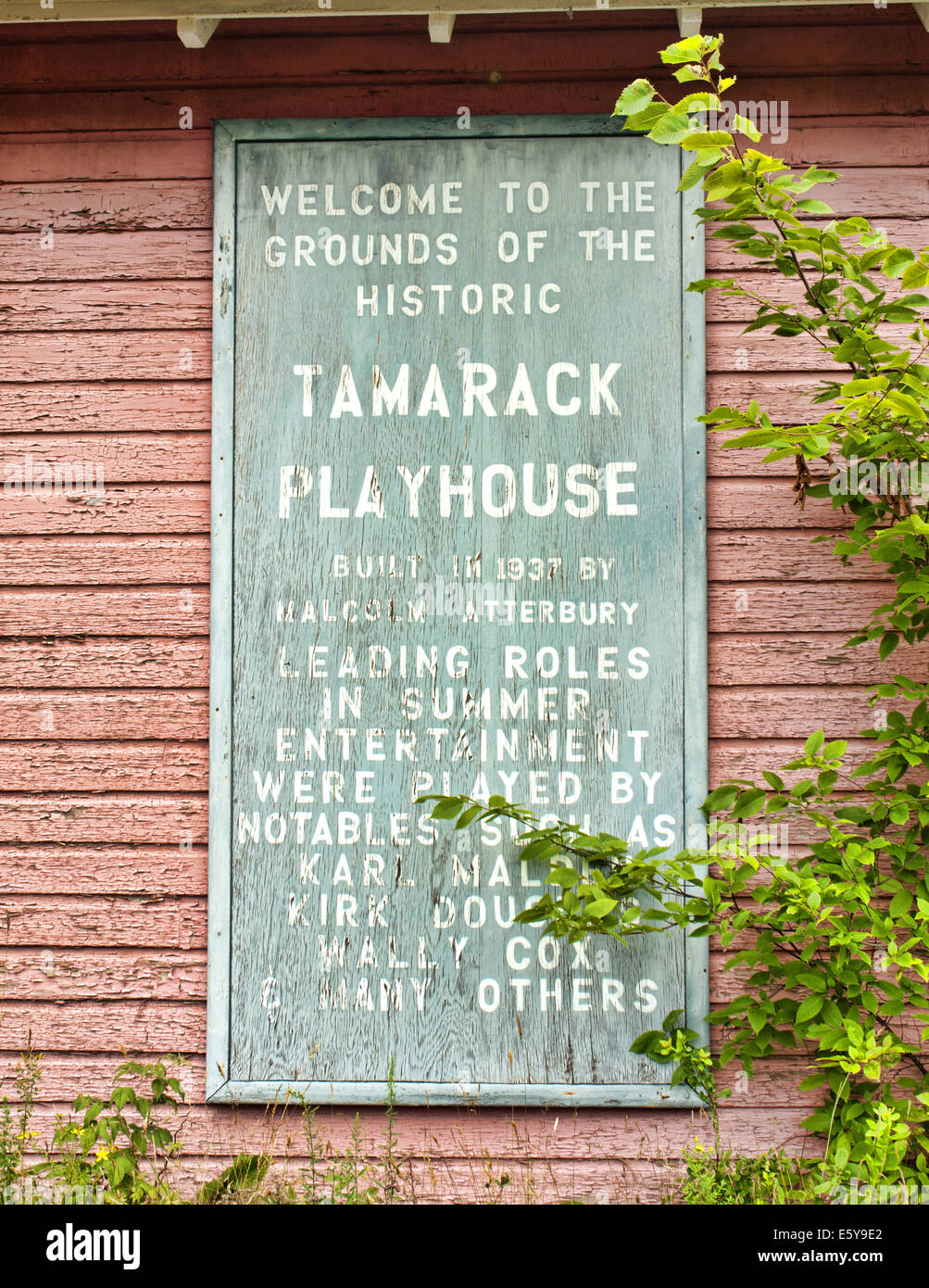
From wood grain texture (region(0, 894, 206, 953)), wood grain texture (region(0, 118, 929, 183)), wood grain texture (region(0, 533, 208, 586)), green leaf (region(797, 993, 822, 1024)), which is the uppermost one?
wood grain texture (region(0, 118, 929, 183))

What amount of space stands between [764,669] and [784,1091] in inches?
52.3

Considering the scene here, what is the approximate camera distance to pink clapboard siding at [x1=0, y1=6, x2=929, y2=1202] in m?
2.95

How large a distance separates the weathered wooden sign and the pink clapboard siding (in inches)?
4.9

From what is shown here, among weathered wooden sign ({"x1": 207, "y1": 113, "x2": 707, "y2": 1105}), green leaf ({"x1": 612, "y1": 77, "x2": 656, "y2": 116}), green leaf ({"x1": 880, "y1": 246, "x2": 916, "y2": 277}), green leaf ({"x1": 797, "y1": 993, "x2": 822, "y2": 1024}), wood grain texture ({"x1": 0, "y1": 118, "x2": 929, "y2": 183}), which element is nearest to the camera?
green leaf ({"x1": 612, "y1": 77, "x2": 656, "y2": 116})

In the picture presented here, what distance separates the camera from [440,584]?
2951 mm

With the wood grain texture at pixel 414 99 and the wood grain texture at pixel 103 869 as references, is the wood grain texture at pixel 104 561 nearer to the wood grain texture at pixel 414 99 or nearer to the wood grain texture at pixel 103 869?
the wood grain texture at pixel 103 869

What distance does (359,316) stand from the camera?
299 centimetres

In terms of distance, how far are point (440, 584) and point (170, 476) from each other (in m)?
0.98

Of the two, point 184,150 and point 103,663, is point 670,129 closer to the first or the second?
point 184,150

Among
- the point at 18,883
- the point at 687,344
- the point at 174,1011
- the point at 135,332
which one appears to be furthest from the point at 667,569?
the point at 18,883

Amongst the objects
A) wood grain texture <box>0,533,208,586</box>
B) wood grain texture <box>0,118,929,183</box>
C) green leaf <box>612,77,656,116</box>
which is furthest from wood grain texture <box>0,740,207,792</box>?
green leaf <box>612,77,656,116</box>

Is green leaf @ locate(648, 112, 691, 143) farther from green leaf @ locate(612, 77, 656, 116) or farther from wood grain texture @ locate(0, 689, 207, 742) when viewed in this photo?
wood grain texture @ locate(0, 689, 207, 742)

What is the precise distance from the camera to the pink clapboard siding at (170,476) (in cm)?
295

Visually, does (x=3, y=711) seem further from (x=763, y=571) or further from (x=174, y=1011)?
(x=763, y=571)
